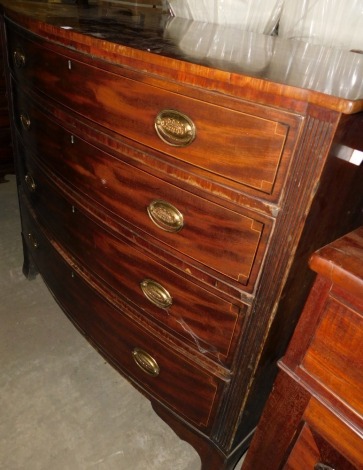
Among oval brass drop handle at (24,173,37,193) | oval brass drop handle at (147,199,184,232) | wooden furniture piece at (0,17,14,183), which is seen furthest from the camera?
wooden furniture piece at (0,17,14,183)

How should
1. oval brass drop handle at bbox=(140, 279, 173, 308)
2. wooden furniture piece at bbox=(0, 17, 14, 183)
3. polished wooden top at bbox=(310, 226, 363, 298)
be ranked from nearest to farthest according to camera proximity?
polished wooden top at bbox=(310, 226, 363, 298) → oval brass drop handle at bbox=(140, 279, 173, 308) → wooden furniture piece at bbox=(0, 17, 14, 183)

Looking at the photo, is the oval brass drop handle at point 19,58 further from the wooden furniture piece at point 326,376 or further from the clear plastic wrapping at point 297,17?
the wooden furniture piece at point 326,376

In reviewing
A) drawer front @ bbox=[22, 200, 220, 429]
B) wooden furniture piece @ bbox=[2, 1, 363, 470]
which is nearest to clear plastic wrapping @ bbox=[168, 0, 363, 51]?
wooden furniture piece @ bbox=[2, 1, 363, 470]

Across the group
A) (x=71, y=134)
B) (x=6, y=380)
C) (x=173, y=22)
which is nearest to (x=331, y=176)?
(x=71, y=134)

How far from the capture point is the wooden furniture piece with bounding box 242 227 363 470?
515 millimetres

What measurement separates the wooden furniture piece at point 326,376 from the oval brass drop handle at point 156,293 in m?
0.32

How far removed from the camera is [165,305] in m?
0.89

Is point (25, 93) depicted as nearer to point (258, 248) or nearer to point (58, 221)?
point (58, 221)

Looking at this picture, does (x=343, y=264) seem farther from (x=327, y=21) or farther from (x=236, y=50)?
(x=327, y=21)

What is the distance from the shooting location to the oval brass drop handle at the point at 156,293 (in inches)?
34.5

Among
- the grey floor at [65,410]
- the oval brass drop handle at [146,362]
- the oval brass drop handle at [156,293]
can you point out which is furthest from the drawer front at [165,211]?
the grey floor at [65,410]

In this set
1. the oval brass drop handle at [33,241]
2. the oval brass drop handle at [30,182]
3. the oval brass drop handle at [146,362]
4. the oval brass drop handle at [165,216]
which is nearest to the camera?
the oval brass drop handle at [165,216]

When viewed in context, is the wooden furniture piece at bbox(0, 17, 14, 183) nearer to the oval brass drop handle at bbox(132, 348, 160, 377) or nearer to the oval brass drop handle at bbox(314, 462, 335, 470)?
the oval brass drop handle at bbox(132, 348, 160, 377)

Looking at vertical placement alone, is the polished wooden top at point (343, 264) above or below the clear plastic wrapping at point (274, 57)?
below
